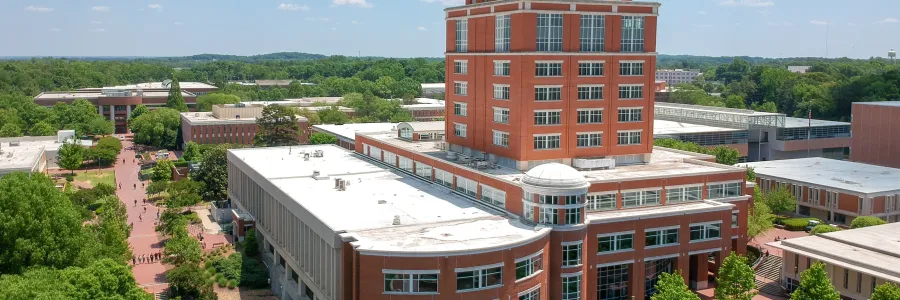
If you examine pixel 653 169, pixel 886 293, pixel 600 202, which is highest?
pixel 653 169

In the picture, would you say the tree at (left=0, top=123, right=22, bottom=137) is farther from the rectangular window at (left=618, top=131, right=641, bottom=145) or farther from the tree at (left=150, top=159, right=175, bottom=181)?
the rectangular window at (left=618, top=131, right=641, bottom=145)

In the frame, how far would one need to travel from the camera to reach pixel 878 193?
2842 inches

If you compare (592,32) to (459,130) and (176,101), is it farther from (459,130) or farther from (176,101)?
(176,101)

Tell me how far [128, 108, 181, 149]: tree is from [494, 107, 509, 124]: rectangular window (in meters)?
92.9

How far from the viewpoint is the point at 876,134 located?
94812 millimetres

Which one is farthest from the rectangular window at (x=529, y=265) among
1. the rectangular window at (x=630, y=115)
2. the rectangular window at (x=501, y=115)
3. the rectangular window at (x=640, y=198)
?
the rectangular window at (x=630, y=115)

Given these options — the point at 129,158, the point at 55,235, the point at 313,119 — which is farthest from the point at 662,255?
the point at 129,158

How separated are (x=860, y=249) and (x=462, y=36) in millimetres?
32161

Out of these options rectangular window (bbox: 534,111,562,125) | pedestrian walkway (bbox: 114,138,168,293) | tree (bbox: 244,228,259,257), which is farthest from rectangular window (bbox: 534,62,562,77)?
pedestrian walkway (bbox: 114,138,168,293)

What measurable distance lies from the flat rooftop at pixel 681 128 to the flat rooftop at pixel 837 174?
54.5ft

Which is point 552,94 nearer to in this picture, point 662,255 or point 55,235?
point 662,255

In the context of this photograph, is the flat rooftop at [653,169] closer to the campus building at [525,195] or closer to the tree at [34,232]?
the campus building at [525,195]

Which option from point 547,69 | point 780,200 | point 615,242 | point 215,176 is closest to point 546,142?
point 547,69

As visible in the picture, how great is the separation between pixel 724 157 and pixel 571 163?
135 feet
